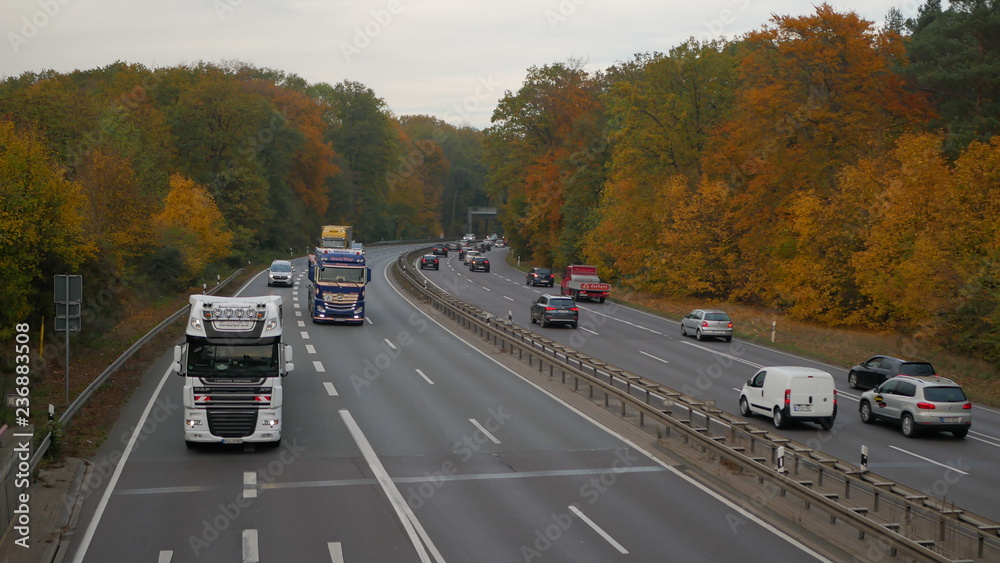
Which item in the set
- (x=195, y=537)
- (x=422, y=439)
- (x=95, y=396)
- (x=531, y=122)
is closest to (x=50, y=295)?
(x=95, y=396)

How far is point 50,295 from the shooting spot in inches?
1054

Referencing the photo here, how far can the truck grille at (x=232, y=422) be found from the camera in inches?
671

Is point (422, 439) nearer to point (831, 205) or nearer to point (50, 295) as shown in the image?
point (50, 295)

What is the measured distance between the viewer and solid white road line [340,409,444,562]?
12.4 m

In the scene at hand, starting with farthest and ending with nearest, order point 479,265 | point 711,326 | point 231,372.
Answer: point 479,265
point 711,326
point 231,372

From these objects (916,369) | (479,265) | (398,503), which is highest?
(916,369)

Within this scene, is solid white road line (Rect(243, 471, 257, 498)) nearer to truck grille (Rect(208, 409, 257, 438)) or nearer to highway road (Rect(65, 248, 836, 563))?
highway road (Rect(65, 248, 836, 563))

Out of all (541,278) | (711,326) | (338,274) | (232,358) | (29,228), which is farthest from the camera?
(541,278)

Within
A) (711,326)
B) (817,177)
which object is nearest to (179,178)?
(711,326)

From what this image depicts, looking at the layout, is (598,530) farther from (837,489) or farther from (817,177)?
(817,177)

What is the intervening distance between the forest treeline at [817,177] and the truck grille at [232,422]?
28916 millimetres

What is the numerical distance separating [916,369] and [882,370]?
1.41 meters

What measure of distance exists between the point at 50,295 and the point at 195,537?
17.5m

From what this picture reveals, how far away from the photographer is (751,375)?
30.4 meters
